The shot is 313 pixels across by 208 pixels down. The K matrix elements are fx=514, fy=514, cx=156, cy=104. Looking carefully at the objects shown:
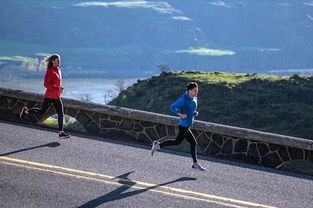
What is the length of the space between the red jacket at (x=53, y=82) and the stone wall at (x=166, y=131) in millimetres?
1355

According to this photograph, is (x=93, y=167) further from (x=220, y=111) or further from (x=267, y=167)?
(x=220, y=111)

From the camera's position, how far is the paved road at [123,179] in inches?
262

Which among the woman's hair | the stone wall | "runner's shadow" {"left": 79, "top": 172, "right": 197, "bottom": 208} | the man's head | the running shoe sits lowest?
"runner's shadow" {"left": 79, "top": 172, "right": 197, "bottom": 208}

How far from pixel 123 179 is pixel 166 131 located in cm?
352

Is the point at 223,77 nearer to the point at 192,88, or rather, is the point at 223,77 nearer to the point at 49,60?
the point at 49,60

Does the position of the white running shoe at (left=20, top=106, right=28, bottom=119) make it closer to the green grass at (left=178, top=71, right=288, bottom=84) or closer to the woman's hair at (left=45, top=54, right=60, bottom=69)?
the woman's hair at (left=45, top=54, right=60, bottom=69)

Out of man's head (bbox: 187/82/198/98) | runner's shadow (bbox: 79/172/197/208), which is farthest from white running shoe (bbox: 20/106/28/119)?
man's head (bbox: 187/82/198/98)

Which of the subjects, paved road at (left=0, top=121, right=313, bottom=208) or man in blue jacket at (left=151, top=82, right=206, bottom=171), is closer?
paved road at (left=0, top=121, right=313, bottom=208)

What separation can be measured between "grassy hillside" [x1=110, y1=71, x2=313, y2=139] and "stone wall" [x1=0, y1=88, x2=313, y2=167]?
20.0 meters

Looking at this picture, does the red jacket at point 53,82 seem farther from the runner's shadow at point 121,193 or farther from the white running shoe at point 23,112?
the runner's shadow at point 121,193

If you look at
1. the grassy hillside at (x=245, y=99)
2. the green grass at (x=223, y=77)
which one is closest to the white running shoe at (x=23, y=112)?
the grassy hillside at (x=245, y=99)

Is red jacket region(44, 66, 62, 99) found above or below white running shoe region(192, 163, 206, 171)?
above

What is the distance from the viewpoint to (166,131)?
1102 cm

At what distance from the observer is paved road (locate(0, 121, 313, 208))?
666 centimetres
